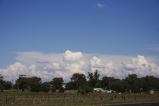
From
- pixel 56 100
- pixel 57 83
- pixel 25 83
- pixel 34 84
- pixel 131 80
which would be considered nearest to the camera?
pixel 56 100

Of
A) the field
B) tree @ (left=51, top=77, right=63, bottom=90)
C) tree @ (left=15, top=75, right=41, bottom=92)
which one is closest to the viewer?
the field

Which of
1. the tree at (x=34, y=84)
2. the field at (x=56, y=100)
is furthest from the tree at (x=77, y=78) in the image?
the field at (x=56, y=100)

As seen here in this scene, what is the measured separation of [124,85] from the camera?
558 ft

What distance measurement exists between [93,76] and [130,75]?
28.3 meters

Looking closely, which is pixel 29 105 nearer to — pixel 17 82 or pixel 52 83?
pixel 17 82

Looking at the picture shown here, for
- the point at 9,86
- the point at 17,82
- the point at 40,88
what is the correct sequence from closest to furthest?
1. the point at 40,88
2. the point at 17,82
3. the point at 9,86

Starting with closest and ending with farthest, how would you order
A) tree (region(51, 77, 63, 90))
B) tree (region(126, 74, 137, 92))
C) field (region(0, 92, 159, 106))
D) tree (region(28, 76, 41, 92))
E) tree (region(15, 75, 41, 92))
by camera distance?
field (region(0, 92, 159, 106))
tree (region(28, 76, 41, 92))
tree (region(15, 75, 41, 92))
tree (region(126, 74, 137, 92))
tree (region(51, 77, 63, 90))

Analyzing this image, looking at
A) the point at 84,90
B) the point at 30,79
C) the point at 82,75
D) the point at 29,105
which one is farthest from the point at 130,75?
the point at 29,105

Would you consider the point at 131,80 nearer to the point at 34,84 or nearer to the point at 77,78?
the point at 77,78

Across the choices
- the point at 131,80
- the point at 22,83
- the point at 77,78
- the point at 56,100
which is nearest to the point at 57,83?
the point at 77,78

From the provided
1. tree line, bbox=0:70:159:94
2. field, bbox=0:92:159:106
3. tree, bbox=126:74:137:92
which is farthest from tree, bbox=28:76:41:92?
field, bbox=0:92:159:106

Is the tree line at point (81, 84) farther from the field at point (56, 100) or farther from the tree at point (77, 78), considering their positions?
the field at point (56, 100)

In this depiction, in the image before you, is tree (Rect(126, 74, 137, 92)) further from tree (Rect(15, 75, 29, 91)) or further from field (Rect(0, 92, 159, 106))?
field (Rect(0, 92, 159, 106))

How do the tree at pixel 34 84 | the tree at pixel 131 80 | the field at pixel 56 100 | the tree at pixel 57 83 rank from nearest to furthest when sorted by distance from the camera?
the field at pixel 56 100 → the tree at pixel 34 84 → the tree at pixel 131 80 → the tree at pixel 57 83
